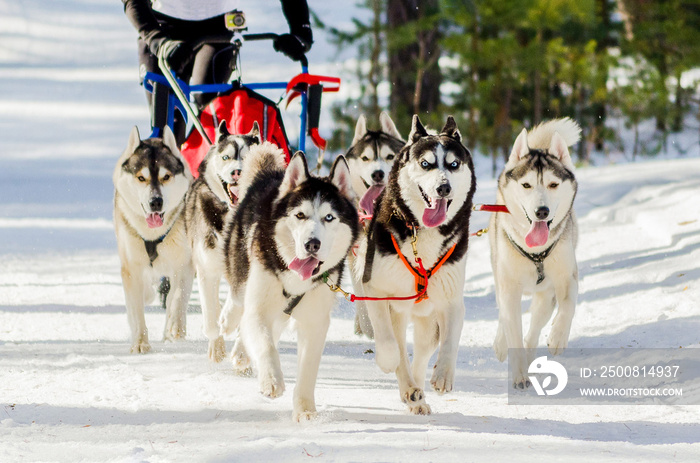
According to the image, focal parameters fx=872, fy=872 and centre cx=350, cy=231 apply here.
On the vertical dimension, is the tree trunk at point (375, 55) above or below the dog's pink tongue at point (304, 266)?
above

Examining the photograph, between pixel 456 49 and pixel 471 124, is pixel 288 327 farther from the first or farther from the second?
pixel 471 124

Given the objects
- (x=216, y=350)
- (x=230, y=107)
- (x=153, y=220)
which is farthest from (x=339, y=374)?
(x=230, y=107)

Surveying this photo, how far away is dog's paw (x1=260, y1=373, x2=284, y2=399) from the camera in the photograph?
3.23 meters

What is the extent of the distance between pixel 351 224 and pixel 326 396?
0.92 m

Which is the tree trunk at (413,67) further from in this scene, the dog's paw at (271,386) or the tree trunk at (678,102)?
the dog's paw at (271,386)

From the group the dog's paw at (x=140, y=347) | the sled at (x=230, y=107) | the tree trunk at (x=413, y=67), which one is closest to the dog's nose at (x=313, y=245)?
the sled at (x=230, y=107)

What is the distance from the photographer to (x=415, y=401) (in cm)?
361

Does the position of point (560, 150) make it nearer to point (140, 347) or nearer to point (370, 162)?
point (370, 162)

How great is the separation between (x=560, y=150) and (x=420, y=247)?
111cm

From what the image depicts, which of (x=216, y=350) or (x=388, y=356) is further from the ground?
(x=388, y=356)

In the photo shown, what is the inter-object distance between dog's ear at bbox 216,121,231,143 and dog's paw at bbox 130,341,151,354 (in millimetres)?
1205

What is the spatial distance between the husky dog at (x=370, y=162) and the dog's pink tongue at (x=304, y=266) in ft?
6.00

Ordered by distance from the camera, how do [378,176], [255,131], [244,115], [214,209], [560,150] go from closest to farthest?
[560,150], [214,209], [255,131], [244,115], [378,176]

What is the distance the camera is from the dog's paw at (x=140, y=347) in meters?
4.84
